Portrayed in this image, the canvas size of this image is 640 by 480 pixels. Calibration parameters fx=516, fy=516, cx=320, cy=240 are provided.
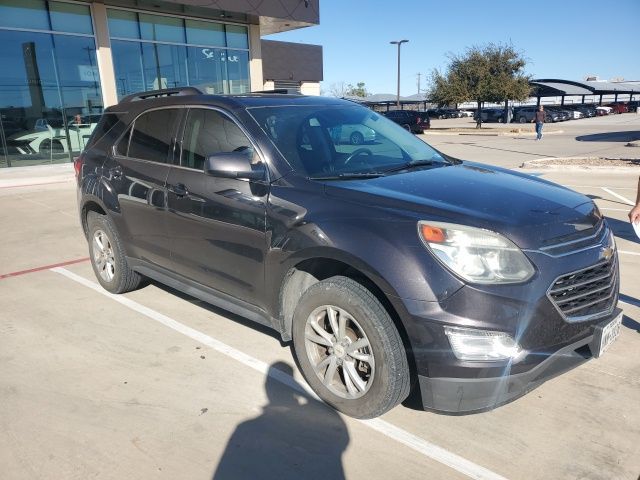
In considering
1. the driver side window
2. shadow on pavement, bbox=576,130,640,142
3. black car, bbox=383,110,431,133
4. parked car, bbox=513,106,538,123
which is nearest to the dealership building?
the driver side window

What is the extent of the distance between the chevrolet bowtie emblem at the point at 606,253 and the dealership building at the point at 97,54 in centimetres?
1305

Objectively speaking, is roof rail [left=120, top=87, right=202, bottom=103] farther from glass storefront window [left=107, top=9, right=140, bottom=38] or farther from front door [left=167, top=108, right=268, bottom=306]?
glass storefront window [left=107, top=9, right=140, bottom=38]

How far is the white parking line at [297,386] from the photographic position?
256cm

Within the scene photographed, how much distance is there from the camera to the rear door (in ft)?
13.2

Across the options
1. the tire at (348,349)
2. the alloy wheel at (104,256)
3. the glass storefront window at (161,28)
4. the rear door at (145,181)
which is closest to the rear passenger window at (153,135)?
the rear door at (145,181)

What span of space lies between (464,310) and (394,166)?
56.9 inches

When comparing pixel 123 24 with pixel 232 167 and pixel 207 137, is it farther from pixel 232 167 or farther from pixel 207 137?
pixel 232 167

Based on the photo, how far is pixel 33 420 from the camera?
9.93 ft

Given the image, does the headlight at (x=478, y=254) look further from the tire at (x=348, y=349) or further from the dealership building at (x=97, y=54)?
the dealership building at (x=97, y=54)

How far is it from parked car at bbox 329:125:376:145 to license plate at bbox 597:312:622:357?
81.1 inches

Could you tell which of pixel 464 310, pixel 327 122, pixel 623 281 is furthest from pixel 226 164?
pixel 623 281

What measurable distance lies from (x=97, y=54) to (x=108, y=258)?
13.6 m

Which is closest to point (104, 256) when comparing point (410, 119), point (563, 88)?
point (410, 119)

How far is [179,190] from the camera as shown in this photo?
150 inches
